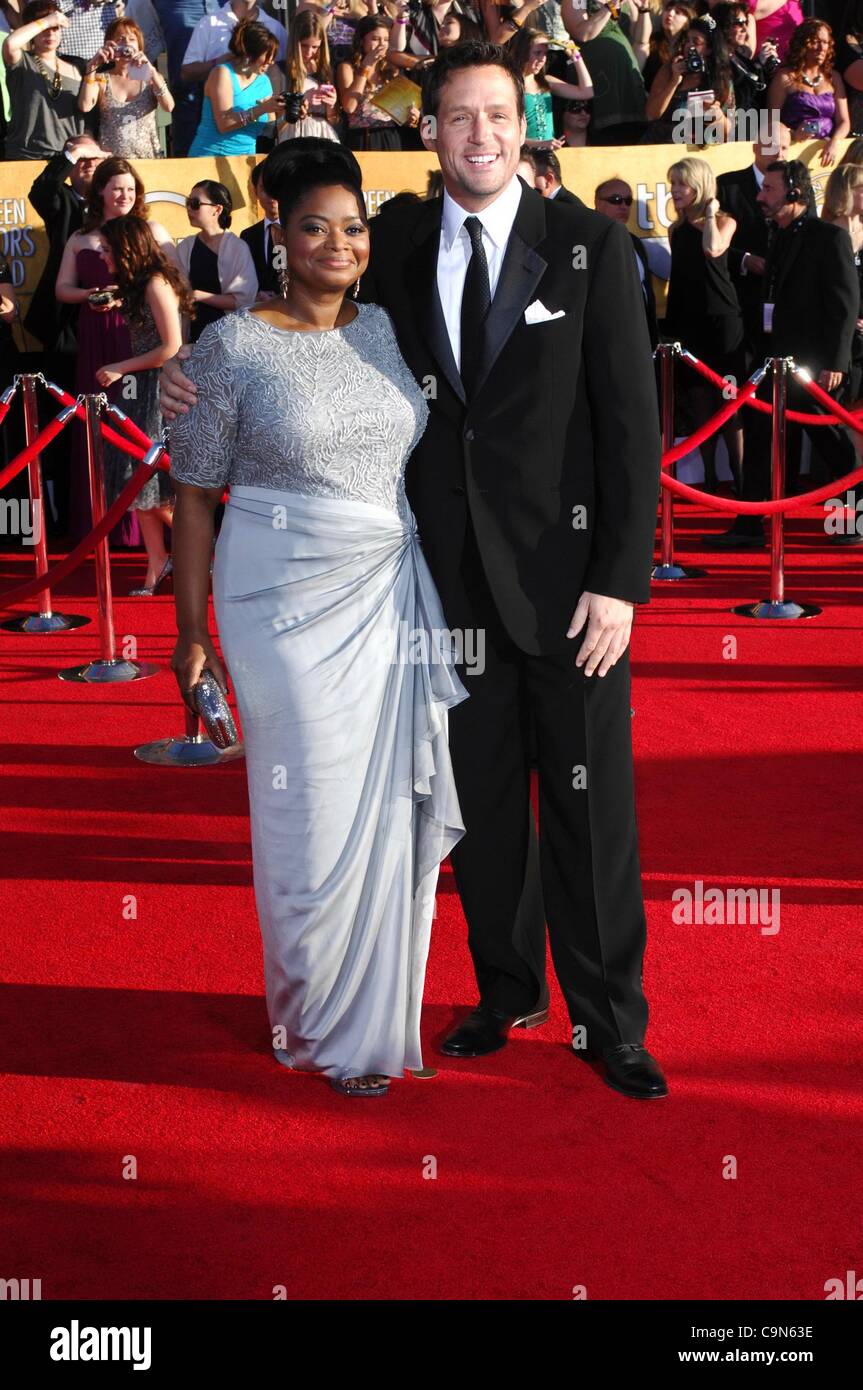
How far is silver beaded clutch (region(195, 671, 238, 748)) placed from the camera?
3.06 meters

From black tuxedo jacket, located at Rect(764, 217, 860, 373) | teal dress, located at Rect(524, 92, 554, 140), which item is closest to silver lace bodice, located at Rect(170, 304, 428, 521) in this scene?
A: black tuxedo jacket, located at Rect(764, 217, 860, 373)

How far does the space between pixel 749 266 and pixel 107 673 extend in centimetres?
498

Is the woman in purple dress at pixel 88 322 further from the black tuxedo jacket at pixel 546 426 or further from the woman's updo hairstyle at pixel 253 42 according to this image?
the black tuxedo jacket at pixel 546 426

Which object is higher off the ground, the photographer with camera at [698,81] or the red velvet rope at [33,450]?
the photographer with camera at [698,81]

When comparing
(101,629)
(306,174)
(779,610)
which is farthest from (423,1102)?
(779,610)

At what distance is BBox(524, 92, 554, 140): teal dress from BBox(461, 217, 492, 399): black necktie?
292 inches

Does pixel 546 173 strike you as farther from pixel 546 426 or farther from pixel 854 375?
pixel 546 426

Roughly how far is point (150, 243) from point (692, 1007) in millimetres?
4894

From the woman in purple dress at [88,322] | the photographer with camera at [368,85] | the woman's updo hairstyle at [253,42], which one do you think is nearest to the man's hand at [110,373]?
the woman in purple dress at [88,322]

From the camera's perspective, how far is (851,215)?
8602 millimetres

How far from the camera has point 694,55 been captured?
10.3 metres

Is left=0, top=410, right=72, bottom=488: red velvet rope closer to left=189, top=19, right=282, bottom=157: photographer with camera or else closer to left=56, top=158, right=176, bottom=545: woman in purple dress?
left=56, top=158, right=176, bottom=545: woman in purple dress

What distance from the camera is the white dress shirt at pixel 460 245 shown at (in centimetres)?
303
